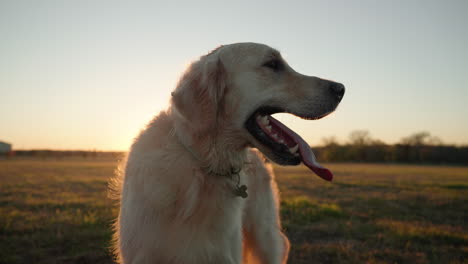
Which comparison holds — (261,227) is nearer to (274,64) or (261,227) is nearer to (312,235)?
(274,64)

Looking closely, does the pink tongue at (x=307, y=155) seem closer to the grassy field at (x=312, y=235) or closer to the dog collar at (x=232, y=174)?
the dog collar at (x=232, y=174)

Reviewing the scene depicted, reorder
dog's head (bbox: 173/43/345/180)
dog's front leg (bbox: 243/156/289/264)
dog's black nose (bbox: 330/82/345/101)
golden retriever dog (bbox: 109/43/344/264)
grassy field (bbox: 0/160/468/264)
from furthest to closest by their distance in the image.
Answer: grassy field (bbox: 0/160/468/264)
dog's front leg (bbox: 243/156/289/264)
dog's black nose (bbox: 330/82/345/101)
dog's head (bbox: 173/43/345/180)
golden retriever dog (bbox: 109/43/344/264)

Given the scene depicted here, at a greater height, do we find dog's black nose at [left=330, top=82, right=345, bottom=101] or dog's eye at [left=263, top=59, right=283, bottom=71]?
dog's eye at [left=263, top=59, right=283, bottom=71]

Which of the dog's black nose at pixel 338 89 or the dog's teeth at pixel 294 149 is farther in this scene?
the dog's black nose at pixel 338 89

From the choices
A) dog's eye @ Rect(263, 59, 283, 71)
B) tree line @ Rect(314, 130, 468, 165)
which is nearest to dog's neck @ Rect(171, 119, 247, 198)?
dog's eye @ Rect(263, 59, 283, 71)

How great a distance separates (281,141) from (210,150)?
0.61 meters

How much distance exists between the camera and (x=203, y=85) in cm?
252

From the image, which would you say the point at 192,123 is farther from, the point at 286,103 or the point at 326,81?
the point at 326,81

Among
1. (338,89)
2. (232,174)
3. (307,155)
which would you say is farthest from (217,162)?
(338,89)

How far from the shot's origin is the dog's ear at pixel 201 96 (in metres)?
2.45

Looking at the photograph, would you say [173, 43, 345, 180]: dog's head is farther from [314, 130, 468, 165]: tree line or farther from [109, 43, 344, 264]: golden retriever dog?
[314, 130, 468, 165]: tree line

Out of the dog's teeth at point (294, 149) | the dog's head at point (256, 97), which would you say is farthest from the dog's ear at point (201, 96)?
the dog's teeth at point (294, 149)

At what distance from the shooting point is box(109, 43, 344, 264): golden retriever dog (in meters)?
2.34

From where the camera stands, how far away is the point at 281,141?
2650mm
